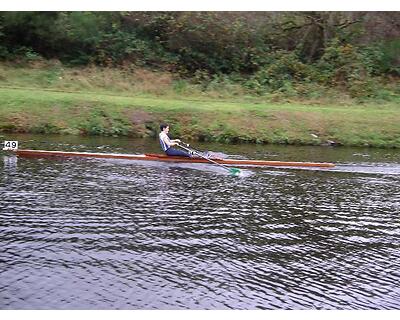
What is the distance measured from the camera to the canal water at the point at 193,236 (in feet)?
35.0

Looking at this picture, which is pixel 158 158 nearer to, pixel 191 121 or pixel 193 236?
pixel 191 121

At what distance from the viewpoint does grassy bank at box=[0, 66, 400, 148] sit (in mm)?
30125

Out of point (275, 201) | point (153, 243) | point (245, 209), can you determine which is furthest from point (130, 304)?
point (275, 201)

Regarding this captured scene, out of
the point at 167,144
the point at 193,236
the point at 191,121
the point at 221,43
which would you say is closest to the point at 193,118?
the point at 191,121

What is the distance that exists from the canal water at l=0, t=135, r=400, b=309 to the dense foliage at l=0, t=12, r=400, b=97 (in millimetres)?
20264

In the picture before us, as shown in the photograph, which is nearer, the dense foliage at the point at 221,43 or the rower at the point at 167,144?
the rower at the point at 167,144

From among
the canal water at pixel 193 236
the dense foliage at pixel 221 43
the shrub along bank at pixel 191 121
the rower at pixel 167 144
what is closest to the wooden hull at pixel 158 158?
the rower at pixel 167 144

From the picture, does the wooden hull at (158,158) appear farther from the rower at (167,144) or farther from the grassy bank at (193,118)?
the grassy bank at (193,118)

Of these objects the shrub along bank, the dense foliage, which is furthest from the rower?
the dense foliage

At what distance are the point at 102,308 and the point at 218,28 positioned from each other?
36164 mm

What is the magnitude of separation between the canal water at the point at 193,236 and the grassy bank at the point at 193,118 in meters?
7.80

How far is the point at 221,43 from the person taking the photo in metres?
43.8

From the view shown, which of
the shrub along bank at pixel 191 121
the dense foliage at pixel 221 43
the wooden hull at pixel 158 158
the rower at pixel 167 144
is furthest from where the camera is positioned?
the dense foliage at pixel 221 43

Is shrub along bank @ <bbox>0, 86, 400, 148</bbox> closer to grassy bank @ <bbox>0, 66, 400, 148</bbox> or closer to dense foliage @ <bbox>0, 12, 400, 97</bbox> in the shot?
grassy bank @ <bbox>0, 66, 400, 148</bbox>
